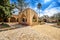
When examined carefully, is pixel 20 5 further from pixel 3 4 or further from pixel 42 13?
pixel 3 4

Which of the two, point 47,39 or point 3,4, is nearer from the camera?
point 47,39

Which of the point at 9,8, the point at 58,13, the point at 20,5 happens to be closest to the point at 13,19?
the point at 20,5

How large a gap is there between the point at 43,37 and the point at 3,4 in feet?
36.0

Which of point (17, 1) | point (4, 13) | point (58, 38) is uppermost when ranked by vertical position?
point (17, 1)

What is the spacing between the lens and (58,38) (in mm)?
10180

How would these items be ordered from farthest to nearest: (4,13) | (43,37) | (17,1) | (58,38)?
(17,1) → (4,13) → (58,38) → (43,37)

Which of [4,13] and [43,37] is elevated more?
[4,13]

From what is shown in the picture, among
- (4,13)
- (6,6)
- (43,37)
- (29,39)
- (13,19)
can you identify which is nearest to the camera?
(29,39)

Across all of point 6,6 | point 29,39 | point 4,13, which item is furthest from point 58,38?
point 6,6

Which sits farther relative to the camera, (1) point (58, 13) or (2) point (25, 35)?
(1) point (58, 13)

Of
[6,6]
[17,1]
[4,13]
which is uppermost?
[17,1]

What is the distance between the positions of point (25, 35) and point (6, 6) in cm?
1021

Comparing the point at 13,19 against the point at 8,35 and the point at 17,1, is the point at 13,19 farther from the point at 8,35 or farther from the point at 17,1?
the point at 8,35

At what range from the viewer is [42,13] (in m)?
47.2
